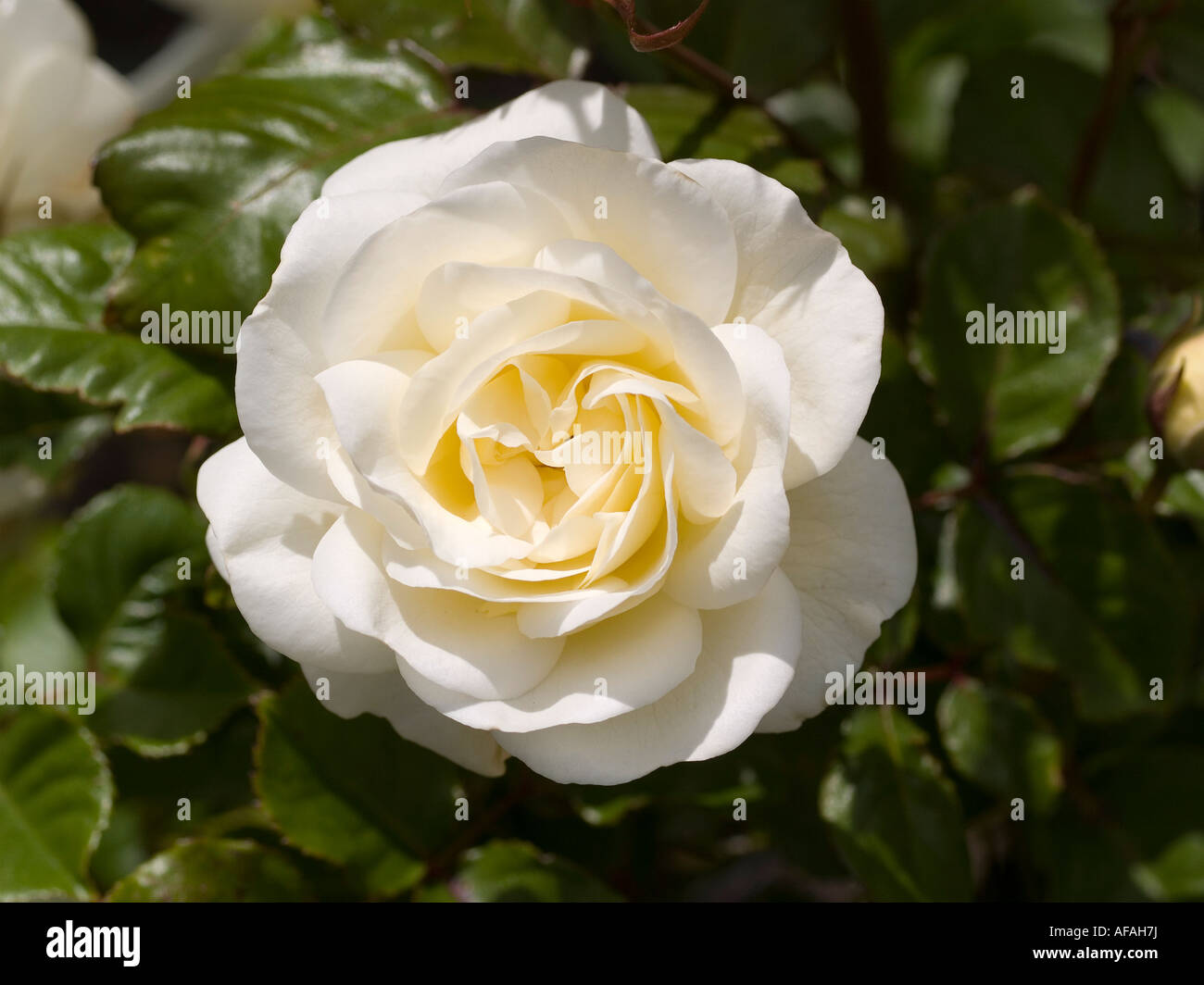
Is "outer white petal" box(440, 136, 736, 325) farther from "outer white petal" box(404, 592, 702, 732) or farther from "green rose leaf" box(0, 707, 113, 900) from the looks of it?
"green rose leaf" box(0, 707, 113, 900)

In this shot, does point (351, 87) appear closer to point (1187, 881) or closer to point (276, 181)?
point (276, 181)

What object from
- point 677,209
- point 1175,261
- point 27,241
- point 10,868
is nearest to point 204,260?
point 27,241

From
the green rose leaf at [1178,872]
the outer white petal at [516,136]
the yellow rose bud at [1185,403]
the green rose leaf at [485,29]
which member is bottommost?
the green rose leaf at [1178,872]

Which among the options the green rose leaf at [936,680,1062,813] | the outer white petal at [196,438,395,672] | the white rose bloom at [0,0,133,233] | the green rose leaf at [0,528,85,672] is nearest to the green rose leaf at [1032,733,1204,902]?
the green rose leaf at [936,680,1062,813]

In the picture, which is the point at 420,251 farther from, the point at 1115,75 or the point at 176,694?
the point at 1115,75

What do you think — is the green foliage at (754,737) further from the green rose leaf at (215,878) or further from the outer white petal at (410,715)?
the outer white petal at (410,715)

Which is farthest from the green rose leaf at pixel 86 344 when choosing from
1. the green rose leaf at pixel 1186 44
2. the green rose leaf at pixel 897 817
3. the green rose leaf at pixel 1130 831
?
the green rose leaf at pixel 1186 44
